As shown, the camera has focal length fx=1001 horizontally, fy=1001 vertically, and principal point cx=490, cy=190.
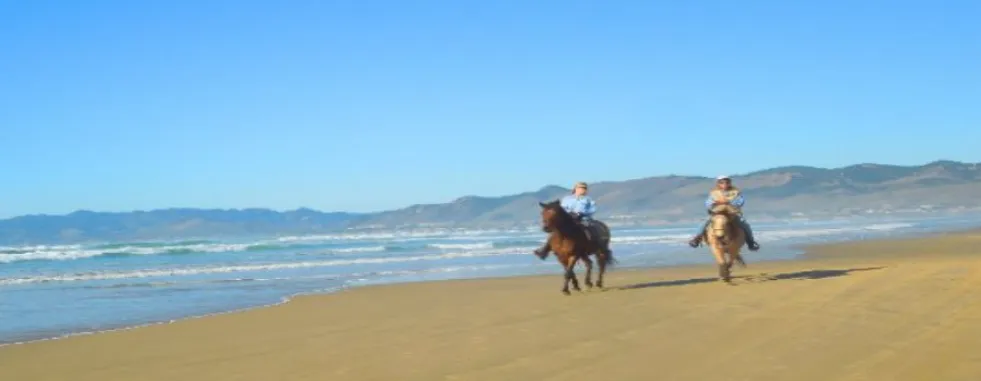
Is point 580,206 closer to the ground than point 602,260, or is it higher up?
higher up

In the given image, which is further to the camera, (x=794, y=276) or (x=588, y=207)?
(x=794, y=276)

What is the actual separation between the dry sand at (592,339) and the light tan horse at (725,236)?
74 cm

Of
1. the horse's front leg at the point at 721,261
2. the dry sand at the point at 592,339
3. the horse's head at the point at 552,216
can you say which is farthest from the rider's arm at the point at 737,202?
the horse's head at the point at 552,216

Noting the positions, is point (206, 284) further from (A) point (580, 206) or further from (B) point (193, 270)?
(A) point (580, 206)

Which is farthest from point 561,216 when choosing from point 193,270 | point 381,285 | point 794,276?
point 193,270

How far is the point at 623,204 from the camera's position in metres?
167

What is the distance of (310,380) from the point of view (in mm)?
7504

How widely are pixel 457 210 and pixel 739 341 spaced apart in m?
167

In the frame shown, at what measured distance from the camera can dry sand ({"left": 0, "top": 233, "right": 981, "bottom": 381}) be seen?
7.41 metres

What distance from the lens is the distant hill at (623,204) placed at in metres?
135

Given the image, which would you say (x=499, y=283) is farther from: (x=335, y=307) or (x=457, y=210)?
(x=457, y=210)

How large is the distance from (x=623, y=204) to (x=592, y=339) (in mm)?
159663

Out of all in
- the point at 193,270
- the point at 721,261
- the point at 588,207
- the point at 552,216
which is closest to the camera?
the point at 552,216

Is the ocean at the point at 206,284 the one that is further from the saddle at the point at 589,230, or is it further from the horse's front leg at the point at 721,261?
the horse's front leg at the point at 721,261
